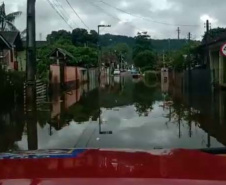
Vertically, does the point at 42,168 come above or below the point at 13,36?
below

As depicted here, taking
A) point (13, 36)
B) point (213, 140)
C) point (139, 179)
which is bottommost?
point (213, 140)

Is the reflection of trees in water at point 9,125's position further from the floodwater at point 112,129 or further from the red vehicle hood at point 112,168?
the red vehicle hood at point 112,168

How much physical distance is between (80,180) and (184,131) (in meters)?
10.4

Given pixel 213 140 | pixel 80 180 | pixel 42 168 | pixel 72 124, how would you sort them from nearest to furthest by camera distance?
pixel 80 180 → pixel 42 168 → pixel 213 140 → pixel 72 124

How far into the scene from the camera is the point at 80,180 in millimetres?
2119

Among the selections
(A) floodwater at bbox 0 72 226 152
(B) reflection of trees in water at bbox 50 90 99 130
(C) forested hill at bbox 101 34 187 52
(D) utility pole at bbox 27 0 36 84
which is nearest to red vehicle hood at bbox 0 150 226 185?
(A) floodwater at bbox 0 72 226 152

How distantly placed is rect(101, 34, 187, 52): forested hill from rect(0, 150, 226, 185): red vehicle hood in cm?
8188

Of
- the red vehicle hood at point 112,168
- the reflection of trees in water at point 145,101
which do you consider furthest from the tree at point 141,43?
the red vehicle hood at point 112,168

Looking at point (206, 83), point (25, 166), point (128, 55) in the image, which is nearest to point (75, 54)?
point (206, 83)

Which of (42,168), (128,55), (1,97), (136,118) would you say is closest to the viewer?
(42,168)

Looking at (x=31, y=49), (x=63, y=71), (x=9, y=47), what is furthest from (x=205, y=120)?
(x=63, y=71)

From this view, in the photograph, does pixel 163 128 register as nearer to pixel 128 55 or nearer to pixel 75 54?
pixel 75 54

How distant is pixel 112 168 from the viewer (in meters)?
2.38

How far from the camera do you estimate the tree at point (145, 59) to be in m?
108
